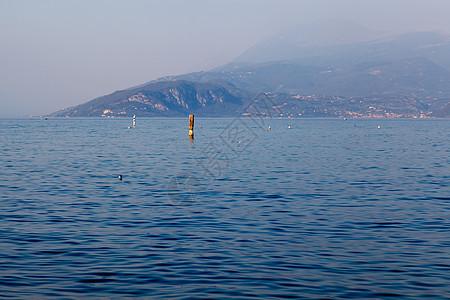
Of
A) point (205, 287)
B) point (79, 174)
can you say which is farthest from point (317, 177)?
point (205, 287)

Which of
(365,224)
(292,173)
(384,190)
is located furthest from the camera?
(292,173)

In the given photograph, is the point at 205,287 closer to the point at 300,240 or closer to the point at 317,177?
the point at 300,240

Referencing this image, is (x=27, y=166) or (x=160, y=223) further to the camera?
(x=27, y=166)

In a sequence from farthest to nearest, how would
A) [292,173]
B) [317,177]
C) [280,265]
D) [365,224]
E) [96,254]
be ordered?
1. [292,173]
2. [317,177]
3. [365,224]
4. [96,254]
5. [280,265]

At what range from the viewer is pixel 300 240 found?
69.8 feet

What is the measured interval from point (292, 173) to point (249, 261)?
93.1 feet

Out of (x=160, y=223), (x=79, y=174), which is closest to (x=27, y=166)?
(x=79, y=174)

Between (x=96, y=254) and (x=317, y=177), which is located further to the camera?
(x=317, y=177)

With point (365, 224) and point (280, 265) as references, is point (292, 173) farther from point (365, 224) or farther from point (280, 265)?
point (280, 265)

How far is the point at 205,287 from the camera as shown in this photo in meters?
15.7

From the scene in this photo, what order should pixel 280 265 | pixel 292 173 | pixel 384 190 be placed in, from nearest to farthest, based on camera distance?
pixel 280 265, pixel 384 190, pixel 292 173

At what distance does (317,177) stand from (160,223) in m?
20.9

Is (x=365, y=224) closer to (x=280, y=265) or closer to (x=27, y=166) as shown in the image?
(x=280, y=265)

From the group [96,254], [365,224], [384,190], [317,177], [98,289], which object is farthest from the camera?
[317,177]
